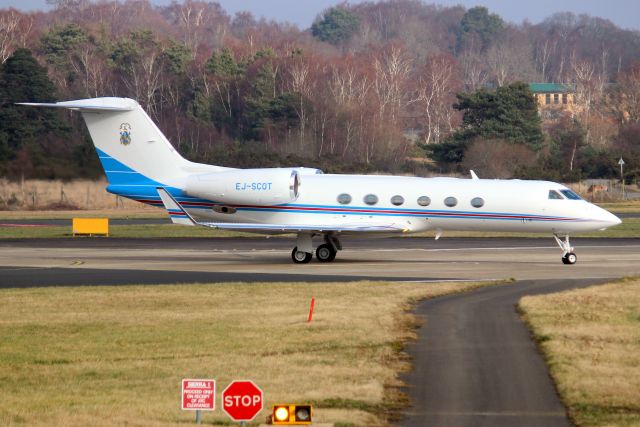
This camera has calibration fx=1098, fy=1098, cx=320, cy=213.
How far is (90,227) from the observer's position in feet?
136

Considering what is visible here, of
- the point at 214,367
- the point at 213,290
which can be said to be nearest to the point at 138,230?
the point at 213,290

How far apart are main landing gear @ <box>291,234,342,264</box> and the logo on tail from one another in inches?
216

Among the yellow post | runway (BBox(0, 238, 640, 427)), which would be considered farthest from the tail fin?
the yellow post

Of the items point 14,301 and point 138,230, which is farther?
point 138,230

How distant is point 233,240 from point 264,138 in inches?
1710

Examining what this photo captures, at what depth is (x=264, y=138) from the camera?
82688 millimetres

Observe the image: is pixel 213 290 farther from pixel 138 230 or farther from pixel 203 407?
pixel 138 230

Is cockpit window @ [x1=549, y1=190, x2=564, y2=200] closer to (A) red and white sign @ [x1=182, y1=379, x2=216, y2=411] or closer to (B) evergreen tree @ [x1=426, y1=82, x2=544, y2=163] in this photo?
(A) red and white sign @ [x1=182, y1=379, x2=216, y2=411]

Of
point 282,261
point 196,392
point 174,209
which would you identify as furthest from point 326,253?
point 196,392

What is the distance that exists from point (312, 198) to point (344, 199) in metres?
0.88

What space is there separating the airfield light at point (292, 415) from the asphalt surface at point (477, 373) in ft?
7.75

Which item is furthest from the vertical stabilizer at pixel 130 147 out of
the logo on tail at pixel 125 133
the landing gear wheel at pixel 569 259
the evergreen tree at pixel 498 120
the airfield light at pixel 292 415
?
the evergreen tree at pixel 498 120

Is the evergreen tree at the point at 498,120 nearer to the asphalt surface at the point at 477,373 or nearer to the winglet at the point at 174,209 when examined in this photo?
A: the winglet at the point at 174,209

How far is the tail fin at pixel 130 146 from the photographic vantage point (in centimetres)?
3041
